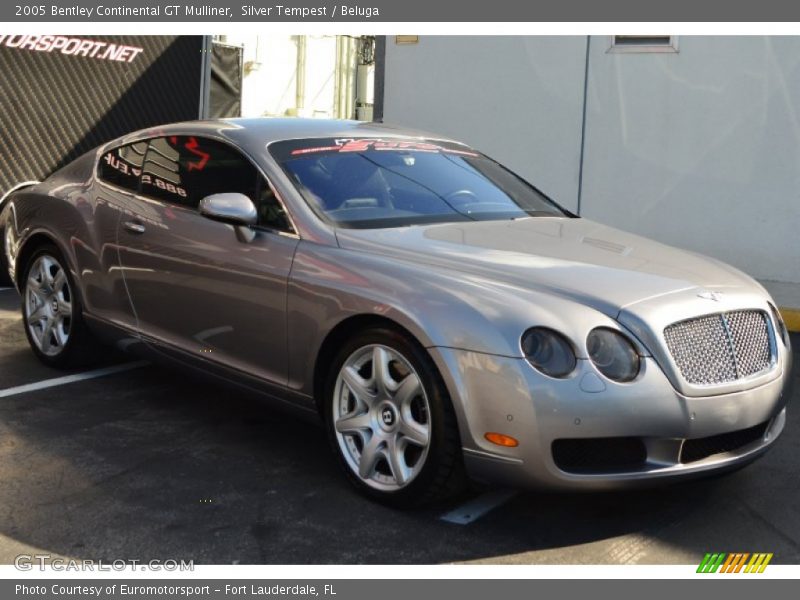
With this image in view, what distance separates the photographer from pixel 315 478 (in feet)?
14.3

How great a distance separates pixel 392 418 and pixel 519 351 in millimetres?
663

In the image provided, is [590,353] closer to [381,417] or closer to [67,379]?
[381,417]

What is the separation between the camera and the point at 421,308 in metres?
3.82

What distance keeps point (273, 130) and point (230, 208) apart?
0.68 meters

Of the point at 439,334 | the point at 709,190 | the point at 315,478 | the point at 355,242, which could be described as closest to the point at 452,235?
the point at 355,242

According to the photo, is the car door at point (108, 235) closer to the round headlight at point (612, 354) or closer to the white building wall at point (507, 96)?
the round headlight at point (612, 354)

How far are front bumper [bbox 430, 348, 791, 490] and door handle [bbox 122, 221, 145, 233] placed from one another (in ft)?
6.99

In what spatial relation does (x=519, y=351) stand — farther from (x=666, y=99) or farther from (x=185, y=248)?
(x=666, y=99)

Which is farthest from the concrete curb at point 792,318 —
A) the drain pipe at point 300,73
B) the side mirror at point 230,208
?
the drain pipe at point 300,73

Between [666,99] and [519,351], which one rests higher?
[666,99]

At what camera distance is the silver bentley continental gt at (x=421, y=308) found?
3.60 meters

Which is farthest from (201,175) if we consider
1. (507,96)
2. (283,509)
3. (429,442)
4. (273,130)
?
(507,96)

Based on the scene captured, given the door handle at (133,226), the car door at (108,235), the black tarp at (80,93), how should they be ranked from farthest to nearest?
the black tarp at (80,93)
the car door at (108,235)
the door handle at (133,226)

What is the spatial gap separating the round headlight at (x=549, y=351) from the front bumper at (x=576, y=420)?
0.11 ft
